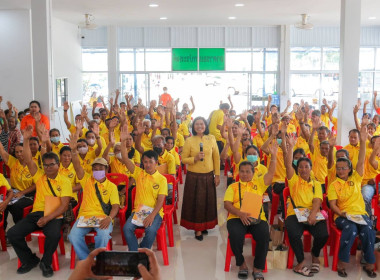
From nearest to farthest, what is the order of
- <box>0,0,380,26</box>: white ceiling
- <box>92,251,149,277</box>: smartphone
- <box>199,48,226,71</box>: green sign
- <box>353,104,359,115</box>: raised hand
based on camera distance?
1. <box>92,251,149,277</box>: smartphone
2. <box>353,104,359,115</box>: raised hand
3. <box>0,0,380,26</box>: white ceiling
4. <box>199,48,226,71</box>: green sign

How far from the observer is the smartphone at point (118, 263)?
1.61 m

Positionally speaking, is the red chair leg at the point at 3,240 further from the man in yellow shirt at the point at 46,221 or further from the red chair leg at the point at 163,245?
the red chair leg at the point at 163,245

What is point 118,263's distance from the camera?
→ 1.63 m

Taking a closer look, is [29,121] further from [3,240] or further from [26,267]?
[26,267]

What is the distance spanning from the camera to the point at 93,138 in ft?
21.0

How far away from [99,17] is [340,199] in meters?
9.74

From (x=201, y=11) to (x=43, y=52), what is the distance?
467cm

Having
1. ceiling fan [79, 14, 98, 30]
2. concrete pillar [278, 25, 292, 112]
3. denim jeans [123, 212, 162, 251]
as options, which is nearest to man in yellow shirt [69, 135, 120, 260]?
denim jeans [123, 212, 162, 251]

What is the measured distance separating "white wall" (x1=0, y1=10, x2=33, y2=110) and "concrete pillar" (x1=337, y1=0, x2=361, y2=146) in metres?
7.40

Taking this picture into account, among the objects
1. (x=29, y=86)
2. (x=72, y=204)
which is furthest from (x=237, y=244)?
(x=29, y=86)

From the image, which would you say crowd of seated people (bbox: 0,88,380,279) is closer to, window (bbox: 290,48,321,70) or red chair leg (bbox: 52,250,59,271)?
red chair leg (bbox: 52,250,59,271)

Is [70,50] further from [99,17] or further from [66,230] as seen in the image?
[66,230]

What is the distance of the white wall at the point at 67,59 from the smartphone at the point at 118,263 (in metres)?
11.5

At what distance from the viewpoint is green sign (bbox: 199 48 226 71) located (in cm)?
1562
